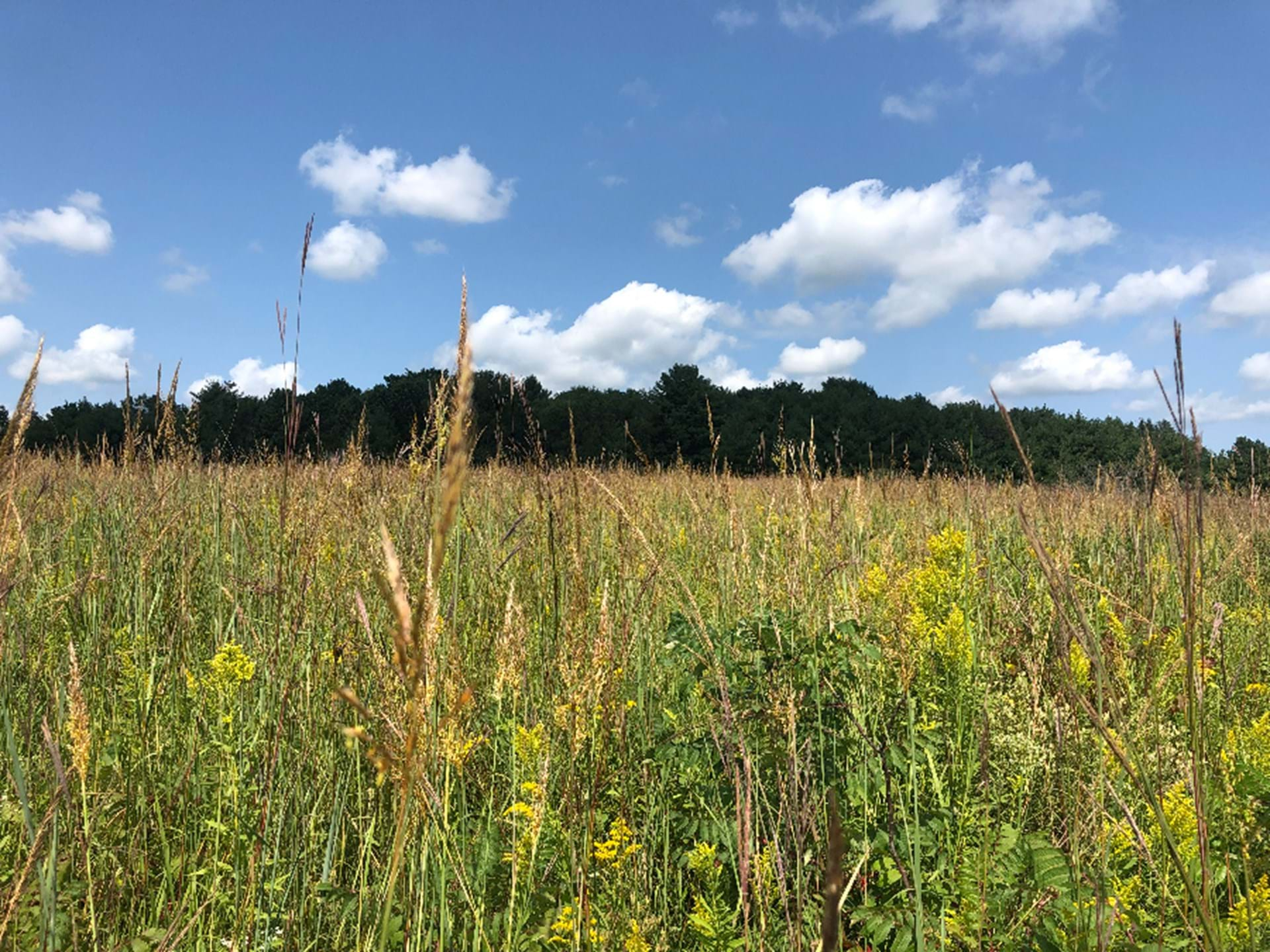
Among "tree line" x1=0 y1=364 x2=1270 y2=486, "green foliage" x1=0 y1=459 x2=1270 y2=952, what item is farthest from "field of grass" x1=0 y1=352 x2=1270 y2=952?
"tree line" x1=0 y1=364 x2=1270 y2=486

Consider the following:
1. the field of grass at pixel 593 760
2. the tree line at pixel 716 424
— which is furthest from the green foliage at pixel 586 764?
the tree line at pixel 716 424

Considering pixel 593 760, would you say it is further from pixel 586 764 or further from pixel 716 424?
→ pixel 716 424

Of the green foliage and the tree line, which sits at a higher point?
the tree line

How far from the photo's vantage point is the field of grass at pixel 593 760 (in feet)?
3.92

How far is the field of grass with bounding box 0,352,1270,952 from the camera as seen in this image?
3.92ft

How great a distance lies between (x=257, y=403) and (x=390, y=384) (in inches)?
203

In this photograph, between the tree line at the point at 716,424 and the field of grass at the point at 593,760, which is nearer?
the field of grass at the point at 593,760

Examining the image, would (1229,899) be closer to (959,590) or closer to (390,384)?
(959,590)

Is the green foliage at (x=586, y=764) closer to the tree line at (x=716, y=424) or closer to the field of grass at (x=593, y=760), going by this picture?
the field of grass at (x=593, y=760)

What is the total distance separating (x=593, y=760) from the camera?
1741 millimetres

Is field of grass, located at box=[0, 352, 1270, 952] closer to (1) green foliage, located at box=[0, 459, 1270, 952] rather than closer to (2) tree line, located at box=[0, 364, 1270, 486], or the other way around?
(1) green foliage, located at box=[0, 459, 1270, 952]

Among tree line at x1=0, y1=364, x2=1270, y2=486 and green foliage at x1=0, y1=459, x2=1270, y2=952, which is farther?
tree line at x1=0, y1=364, x2=1270, y2=486

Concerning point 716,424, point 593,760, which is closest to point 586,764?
point 593,760

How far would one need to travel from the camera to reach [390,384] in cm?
2380
